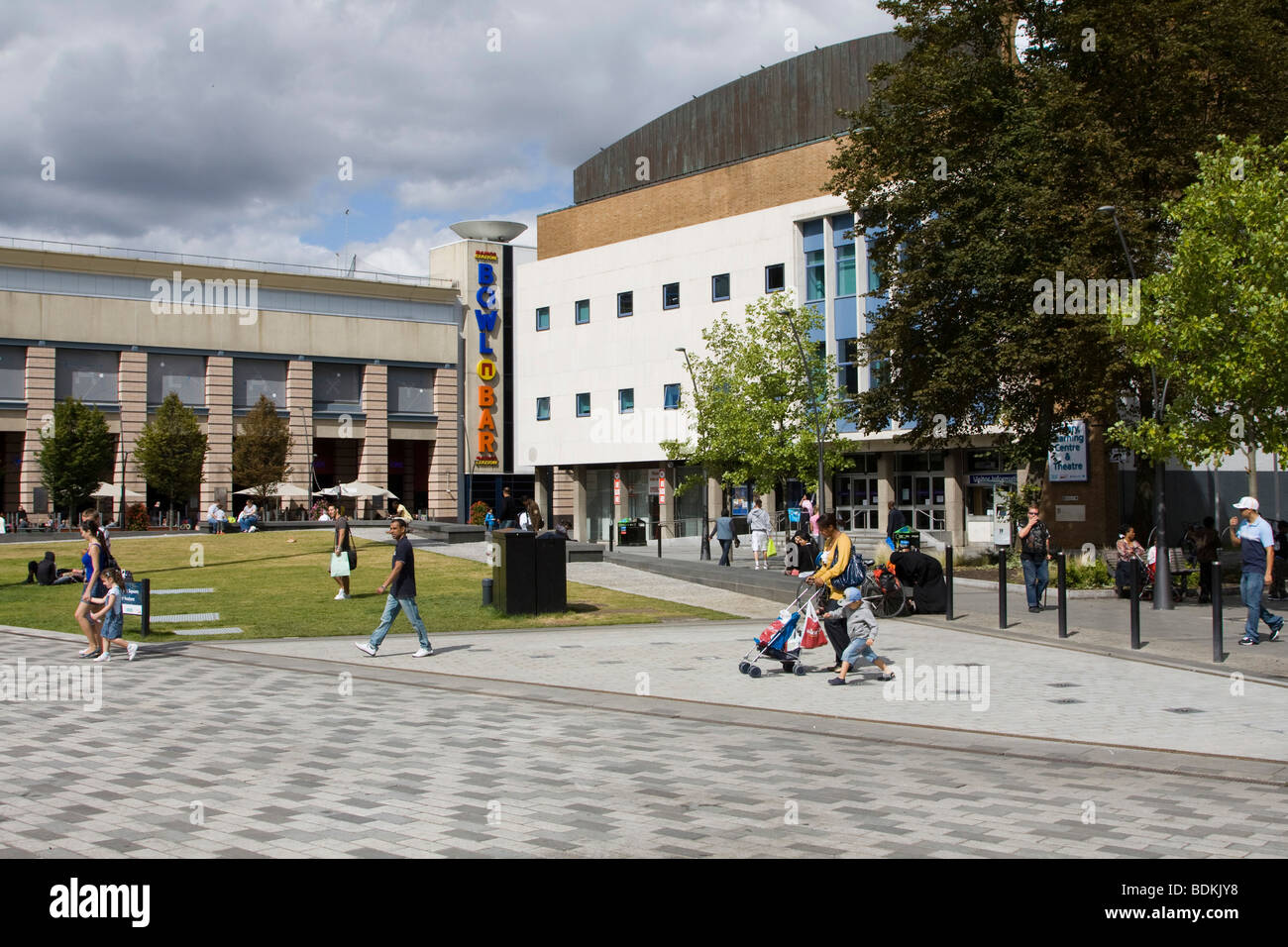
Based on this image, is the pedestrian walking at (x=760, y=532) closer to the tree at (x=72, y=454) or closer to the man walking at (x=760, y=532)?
the man walking at (x=760, y=532)

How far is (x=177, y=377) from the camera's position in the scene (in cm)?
6575

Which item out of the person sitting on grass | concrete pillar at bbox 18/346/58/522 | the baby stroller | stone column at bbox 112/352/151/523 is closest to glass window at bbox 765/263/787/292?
stone column at bbox 112/352/151/523

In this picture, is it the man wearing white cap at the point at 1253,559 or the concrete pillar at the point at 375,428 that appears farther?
the concrete pillar at the point at 375,428

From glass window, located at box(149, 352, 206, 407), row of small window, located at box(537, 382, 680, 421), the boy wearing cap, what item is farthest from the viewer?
glass window, located at box(149, 352, 206, 407)

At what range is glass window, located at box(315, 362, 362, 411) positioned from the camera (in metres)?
70.8

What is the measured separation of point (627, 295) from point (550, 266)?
6297mm

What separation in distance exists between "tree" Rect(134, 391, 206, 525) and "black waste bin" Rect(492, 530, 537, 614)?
4538cm

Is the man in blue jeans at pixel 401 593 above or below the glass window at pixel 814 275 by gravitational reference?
below

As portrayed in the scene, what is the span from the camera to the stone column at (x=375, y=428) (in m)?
71.6

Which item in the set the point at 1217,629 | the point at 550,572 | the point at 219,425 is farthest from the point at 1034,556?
the point at 219,425

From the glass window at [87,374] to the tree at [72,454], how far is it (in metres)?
3.60

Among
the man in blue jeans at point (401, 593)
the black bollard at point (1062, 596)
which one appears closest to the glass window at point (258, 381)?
the man in blue jeans at point (401, 593)

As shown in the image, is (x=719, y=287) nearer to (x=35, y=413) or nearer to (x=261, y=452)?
(x=261, y=452)

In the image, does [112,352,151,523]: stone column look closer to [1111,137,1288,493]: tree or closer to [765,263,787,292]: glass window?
[765,263,787,292]: glass window
